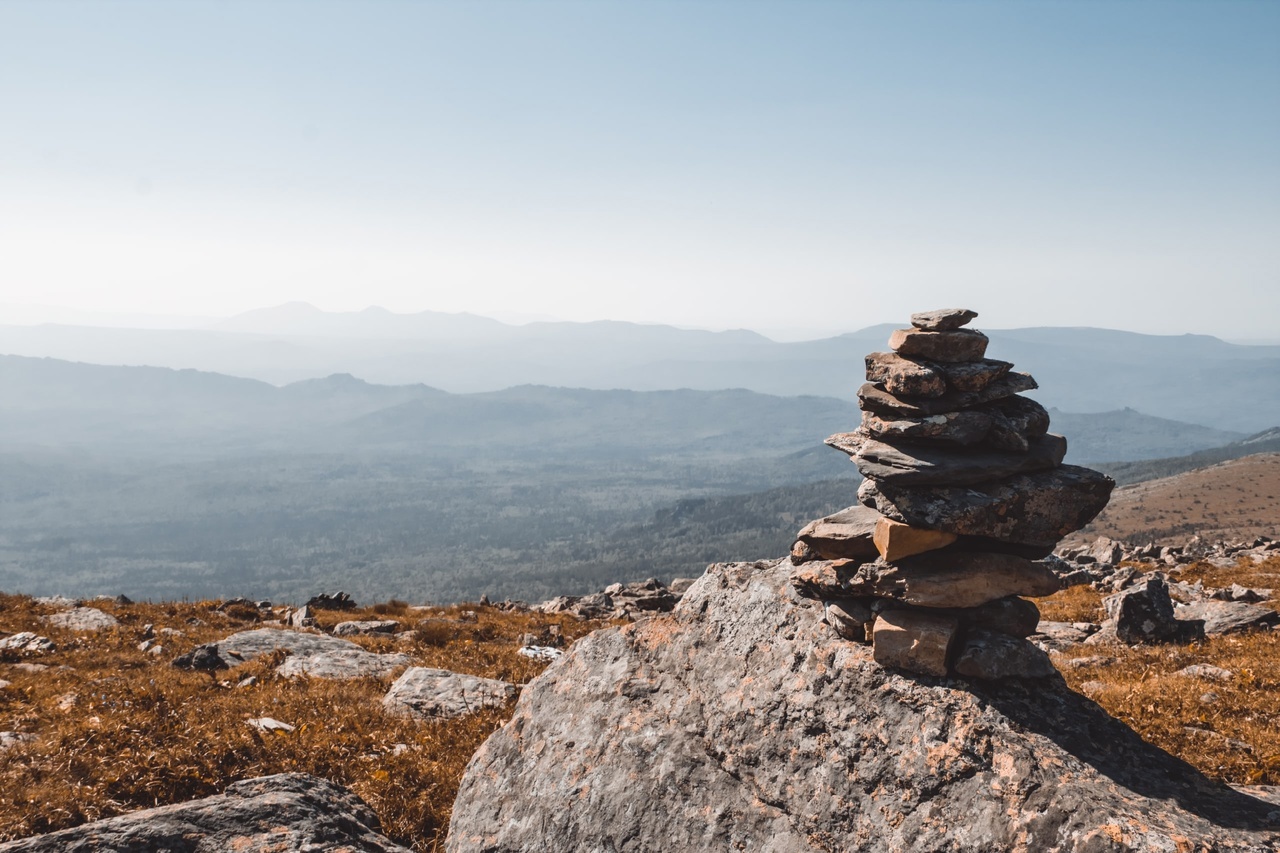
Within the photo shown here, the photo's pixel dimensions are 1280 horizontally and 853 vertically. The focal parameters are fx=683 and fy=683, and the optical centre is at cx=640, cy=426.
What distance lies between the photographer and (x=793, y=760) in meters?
9.15

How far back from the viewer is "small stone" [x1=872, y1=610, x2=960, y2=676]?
8.86 m

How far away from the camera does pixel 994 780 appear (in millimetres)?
7762

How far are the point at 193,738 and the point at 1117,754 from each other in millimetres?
14334

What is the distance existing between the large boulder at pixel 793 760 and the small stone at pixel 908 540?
4.91 feet

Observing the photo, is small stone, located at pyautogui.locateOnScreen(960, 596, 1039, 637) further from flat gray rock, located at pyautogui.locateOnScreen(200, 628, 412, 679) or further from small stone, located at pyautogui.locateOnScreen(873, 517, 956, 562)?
flat gray rock, located at pyautogui.locateOnScreen(200, 628, 412, 679)

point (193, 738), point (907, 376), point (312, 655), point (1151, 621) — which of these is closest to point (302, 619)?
point (312, 655)

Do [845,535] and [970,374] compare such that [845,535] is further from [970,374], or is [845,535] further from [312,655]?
[312,655]

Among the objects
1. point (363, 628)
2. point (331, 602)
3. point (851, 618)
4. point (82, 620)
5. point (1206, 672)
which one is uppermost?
point (851, 618)

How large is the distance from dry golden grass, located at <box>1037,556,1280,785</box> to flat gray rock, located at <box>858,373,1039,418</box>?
7.41 meters

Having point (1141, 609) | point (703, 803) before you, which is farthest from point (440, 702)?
point (1141, 609)

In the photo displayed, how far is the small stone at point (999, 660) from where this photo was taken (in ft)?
29.1

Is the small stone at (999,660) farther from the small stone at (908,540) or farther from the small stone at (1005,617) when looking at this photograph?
the small stone at (908,540)

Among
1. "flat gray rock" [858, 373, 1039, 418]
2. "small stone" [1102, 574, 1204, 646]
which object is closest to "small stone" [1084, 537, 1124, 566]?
"small stone" [1102, 574, 1204, 646]

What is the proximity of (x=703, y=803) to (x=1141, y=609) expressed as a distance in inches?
781
